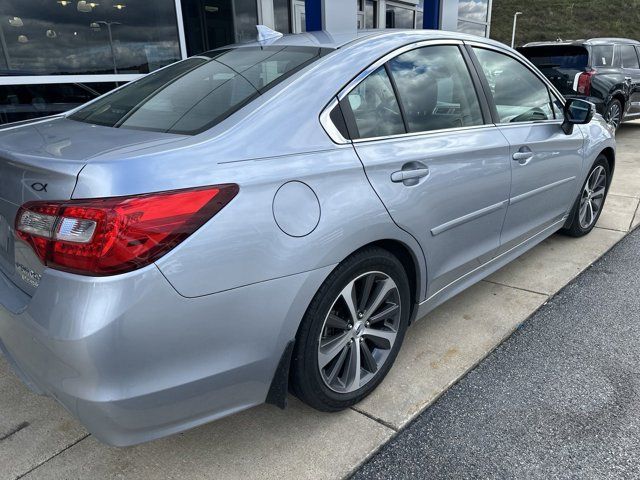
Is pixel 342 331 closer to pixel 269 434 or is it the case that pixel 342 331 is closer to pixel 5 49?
pixel 269 434

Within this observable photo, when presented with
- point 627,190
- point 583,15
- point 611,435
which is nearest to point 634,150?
point 627,190

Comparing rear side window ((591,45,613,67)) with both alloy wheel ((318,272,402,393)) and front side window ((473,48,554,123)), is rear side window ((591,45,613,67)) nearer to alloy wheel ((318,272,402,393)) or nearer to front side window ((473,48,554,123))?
front side window ((473,48,554,123))

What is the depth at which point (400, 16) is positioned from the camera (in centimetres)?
1260

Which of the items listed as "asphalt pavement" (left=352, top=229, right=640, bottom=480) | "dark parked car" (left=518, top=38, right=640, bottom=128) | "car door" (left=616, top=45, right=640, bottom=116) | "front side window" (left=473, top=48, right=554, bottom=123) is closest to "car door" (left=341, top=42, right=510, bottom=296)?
"front side window" (left=473, top=48, right=554, bottom=123)

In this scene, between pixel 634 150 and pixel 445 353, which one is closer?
pixel 445 353

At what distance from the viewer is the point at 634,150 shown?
28.6ft

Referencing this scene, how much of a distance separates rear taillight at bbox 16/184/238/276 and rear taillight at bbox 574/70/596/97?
9.10 m

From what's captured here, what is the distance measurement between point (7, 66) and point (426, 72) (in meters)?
5.13

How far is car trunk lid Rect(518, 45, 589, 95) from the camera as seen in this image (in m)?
8.75

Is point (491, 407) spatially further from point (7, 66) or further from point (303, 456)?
point (7, 66)

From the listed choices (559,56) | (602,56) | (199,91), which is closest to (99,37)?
(199,91)

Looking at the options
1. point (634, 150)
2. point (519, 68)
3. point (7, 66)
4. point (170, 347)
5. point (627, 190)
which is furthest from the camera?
point (634, 150)

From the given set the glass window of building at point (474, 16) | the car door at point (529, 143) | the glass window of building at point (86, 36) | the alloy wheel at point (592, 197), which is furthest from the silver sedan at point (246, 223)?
the glass window of building at point (474, 16)

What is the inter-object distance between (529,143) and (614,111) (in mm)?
7942
